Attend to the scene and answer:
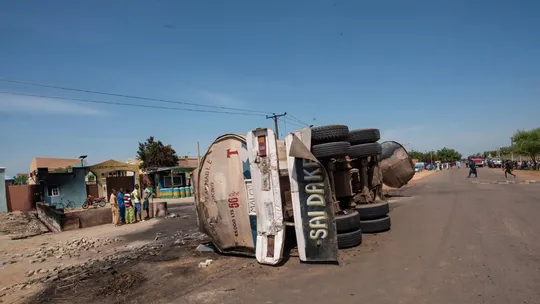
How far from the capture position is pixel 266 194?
6320 mm

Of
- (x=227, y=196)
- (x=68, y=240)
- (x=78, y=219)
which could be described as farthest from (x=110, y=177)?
(x=227, y=196)

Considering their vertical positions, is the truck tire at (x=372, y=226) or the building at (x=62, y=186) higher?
the building at (x=62, y=186)

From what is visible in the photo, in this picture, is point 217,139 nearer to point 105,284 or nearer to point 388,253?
point 105,284

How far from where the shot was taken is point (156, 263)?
7.07 m

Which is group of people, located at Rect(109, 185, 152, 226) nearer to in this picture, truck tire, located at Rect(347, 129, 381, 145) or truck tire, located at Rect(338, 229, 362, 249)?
truck tire, located at Rect(347, 129, 381, 145)

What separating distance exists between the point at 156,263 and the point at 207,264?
1242mm

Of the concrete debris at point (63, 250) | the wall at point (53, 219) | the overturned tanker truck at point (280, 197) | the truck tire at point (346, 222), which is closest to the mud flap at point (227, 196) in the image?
the overturned tanker truck at point (280, 197)

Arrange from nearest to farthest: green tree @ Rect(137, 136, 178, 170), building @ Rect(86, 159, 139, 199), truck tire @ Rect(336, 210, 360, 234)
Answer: truck tire @ Rect(336, 210, 360, 234) → building @ Rect(86, 159, 139, 199) → green tree @ Rect(137, 136, 178, 170)

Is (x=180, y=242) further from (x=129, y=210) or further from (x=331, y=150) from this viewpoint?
(x=129, y=210)

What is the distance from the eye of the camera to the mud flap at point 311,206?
5863 millimetres

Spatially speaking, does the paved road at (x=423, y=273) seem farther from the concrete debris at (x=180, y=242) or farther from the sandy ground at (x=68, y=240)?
the sandy ground at (x=68, y=240)

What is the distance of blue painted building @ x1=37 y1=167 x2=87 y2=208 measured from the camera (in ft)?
92.5

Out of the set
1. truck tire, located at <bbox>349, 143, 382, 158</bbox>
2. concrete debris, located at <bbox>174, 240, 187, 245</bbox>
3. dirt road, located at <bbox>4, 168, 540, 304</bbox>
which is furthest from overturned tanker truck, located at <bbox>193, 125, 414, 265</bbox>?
concrete debris, located at <bbox>174, 240, 187, 245</bbox>

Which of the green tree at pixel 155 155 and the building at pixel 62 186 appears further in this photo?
the green tree at pixel 155 155
